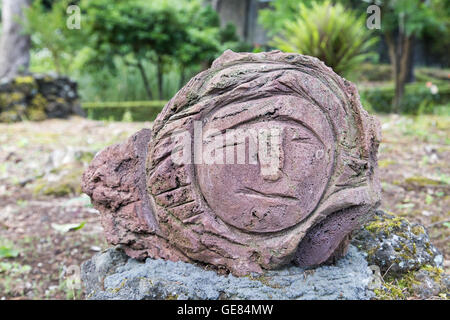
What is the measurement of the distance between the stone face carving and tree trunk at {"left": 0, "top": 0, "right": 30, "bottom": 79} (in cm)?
762

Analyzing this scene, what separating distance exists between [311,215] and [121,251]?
121cm

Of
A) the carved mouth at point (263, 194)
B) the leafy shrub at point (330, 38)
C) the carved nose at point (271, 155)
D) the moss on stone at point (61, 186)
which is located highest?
the leafy shrub at point (330, 38)

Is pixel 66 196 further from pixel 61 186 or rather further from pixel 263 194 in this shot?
pixel 263 194

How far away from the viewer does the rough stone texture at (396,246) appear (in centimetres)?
249

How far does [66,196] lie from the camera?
4879mm

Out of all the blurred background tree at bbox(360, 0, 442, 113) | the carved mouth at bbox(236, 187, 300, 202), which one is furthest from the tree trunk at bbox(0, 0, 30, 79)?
the carved mouth at bbox(236, 187, 300, 202)

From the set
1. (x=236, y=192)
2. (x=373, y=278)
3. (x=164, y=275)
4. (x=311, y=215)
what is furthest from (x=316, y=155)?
(x=164, y=275)

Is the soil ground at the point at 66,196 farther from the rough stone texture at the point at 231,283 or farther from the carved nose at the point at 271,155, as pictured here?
the carved nose at the point at 271,155

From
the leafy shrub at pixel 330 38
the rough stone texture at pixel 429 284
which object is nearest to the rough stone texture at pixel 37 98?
the leafy shrub at pixel 330 38

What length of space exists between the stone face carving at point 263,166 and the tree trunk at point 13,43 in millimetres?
7623

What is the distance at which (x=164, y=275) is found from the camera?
2.24 metres

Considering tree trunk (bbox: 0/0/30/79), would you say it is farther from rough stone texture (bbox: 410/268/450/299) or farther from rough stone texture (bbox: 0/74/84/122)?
rough stone texture (bbox: 410/268/450/299)

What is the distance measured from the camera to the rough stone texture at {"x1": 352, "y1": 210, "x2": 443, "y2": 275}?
2494 millimetres

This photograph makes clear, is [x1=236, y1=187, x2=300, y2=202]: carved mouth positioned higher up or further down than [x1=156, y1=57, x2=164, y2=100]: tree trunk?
further down
